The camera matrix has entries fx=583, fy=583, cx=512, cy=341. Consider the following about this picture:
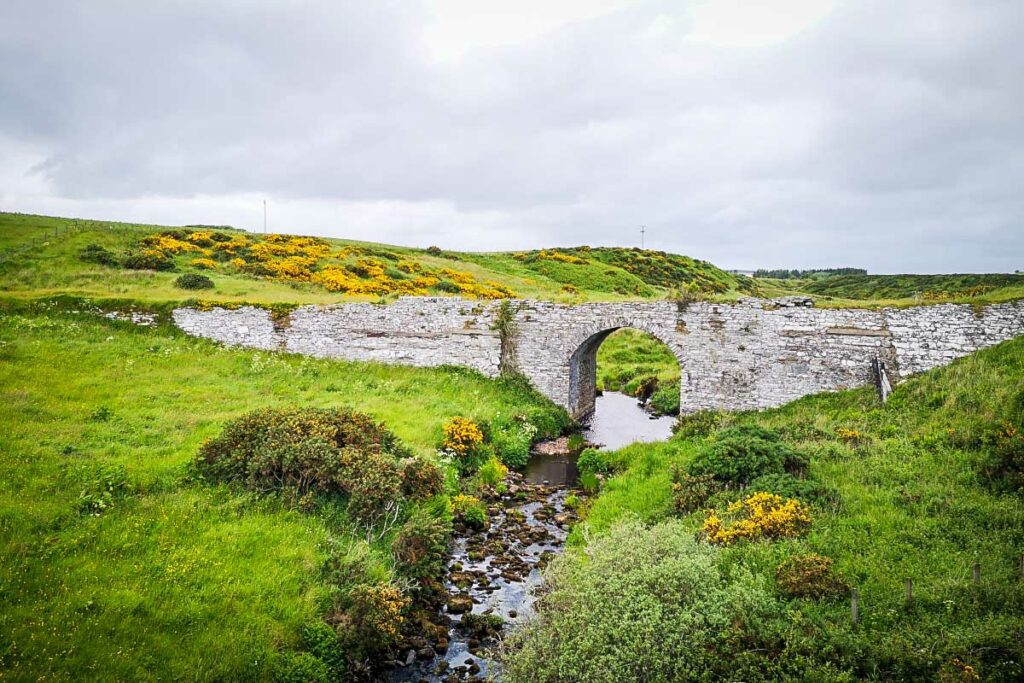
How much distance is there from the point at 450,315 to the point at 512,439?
25.0 ft

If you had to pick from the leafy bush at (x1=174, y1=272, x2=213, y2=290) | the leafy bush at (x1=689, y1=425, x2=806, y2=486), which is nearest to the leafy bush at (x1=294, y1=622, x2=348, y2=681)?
the leafy bush at (x1=689, y1=425, x2=806, y2=486)

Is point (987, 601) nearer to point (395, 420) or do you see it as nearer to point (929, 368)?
point (929, 368)

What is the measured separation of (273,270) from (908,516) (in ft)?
124

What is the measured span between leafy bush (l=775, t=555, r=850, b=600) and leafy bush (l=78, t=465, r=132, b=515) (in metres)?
11.9

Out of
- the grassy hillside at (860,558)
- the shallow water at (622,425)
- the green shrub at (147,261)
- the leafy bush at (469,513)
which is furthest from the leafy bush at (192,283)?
the grassy hillside at (860,558)

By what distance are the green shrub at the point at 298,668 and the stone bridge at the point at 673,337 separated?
639 inches

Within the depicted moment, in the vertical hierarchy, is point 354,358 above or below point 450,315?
below

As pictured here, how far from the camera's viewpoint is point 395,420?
18.8 meters

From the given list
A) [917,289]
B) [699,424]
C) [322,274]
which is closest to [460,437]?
[699,424]

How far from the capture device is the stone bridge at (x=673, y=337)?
728 inches

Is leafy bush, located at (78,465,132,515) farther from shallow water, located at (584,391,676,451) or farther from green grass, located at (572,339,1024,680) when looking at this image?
shallow water, located at (584,391,676,451)

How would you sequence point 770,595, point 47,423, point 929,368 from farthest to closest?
1. point 929,368
2. point 47,423
3. point 770,595

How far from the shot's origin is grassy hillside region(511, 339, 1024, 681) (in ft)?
24.8

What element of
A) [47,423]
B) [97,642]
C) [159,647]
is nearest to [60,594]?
[97,642]
